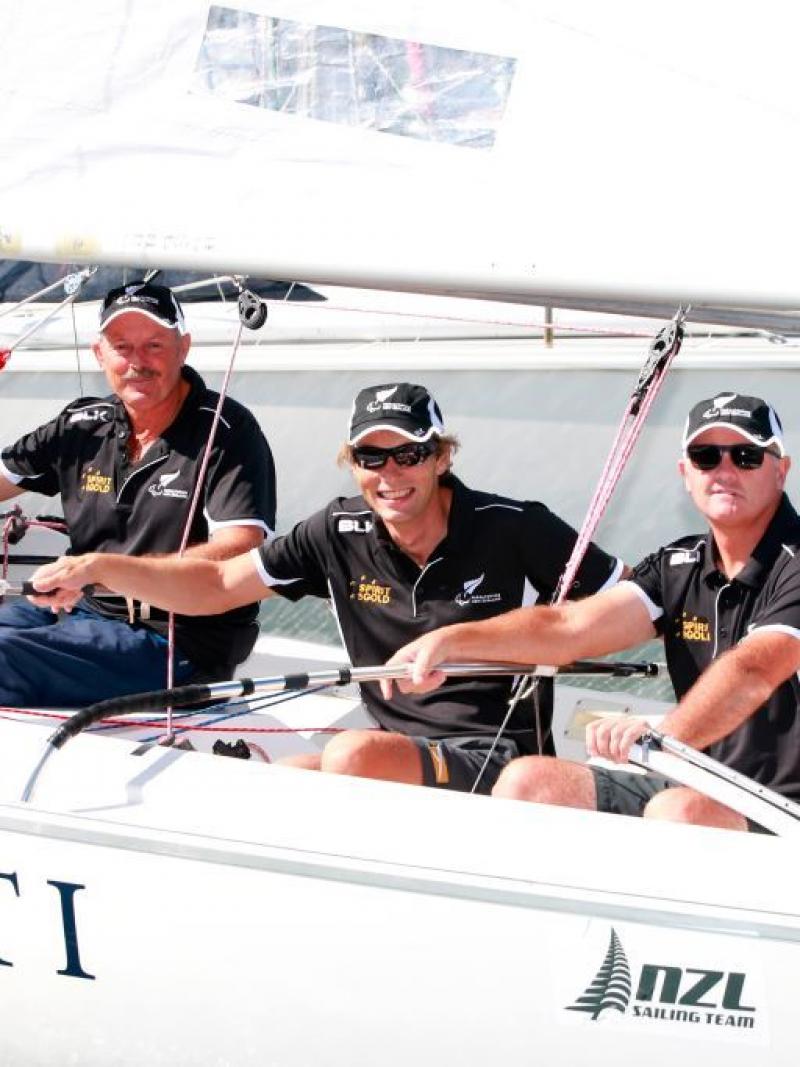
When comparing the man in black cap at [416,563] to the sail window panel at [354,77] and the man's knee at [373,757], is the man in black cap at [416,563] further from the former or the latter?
the sail window panel at [354,77]

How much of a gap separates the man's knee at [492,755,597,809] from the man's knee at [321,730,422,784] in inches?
5.4

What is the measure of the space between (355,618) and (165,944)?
75 centimetres

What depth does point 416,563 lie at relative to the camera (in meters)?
2.84

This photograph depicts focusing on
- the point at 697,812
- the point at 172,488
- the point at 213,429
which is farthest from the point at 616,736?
the point at 172,488

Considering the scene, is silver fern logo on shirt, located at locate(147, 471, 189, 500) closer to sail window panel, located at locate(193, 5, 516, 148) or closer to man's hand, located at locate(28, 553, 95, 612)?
man's hand, located at locate(28, 553, 95, 612)

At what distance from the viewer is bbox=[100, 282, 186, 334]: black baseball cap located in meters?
3.31

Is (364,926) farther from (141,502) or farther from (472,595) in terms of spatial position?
(141,502)

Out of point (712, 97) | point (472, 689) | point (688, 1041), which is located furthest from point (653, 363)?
point (688, 1041)

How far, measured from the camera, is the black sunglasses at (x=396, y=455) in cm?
275

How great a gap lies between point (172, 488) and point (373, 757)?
37.4 inches

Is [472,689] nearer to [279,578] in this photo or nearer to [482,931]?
[279,578]

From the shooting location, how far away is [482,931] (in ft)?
Answer: 7.21

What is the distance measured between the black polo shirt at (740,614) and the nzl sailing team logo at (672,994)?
437mm

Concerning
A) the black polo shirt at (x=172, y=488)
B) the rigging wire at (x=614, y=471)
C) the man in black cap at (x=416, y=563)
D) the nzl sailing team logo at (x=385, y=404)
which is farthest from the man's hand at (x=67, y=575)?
the rigging wire at (x=614, y=471)
